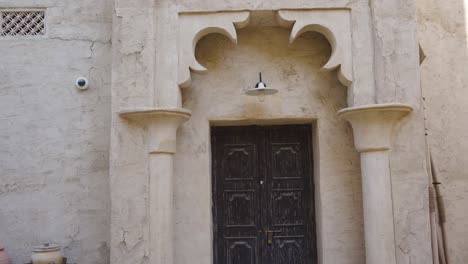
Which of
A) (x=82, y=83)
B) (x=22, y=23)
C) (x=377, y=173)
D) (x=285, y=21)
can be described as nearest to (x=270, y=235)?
(x=377, y=173)

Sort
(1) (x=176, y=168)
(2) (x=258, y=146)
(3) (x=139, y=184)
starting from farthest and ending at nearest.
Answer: (2) (x=258, y=146)
(1) (x=176, y=168)
(3) (x=139, y=184)

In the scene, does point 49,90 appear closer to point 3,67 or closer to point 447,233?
point 3,67

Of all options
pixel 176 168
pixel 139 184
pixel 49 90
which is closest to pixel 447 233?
pixel 176 168

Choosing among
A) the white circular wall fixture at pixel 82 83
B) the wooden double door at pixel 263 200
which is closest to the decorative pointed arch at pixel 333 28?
the wooden double door at pixel 263 200

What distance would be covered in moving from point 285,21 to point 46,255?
346 cm

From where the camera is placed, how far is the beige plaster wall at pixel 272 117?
5340 mm

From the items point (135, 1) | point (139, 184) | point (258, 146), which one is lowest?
point (139, 184)

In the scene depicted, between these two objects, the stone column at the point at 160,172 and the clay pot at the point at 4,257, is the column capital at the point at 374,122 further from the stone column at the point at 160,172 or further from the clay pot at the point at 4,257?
the clay pot at the point at 4,257

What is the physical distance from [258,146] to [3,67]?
3105 mm

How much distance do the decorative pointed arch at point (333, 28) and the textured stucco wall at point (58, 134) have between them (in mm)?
2162

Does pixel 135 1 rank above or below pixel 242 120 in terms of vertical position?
above

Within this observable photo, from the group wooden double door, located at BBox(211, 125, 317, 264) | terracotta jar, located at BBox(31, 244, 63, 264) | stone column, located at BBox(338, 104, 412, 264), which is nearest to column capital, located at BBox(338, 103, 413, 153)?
stone column, located at BBox(338, 104, 412, 264)

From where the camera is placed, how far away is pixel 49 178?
18.1 feet

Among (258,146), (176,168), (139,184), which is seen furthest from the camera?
(258,146)
